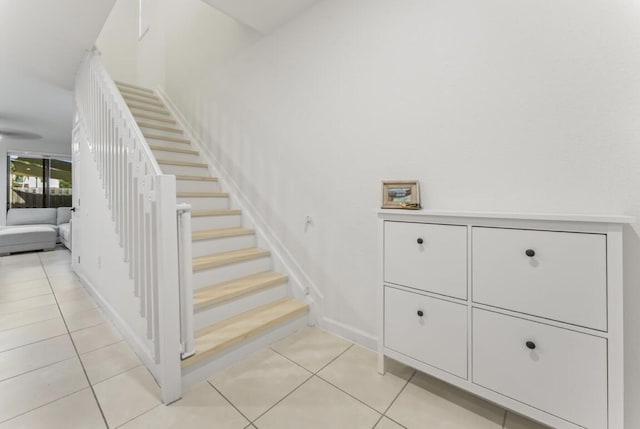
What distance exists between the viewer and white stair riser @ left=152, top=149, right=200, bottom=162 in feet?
10.3

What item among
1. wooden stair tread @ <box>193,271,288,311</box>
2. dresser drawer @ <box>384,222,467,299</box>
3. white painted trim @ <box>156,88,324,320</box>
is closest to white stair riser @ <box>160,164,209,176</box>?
white painted trim @ <box>156,88,324,320</box>

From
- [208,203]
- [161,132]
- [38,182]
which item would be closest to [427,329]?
[208,203]

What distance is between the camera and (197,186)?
298 cm

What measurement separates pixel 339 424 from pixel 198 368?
809 millimetres

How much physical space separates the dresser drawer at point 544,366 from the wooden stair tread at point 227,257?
1.71 metres

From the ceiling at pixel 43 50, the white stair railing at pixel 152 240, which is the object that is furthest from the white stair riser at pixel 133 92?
the white stair railing at pixel 152 240

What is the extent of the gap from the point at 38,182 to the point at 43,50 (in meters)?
5.31

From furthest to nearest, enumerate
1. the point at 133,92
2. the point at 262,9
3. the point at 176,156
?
the point at 133,92 < the point at 176,156 < the point at 262,9

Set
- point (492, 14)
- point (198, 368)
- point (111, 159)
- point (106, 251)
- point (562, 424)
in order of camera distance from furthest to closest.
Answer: point (106, 251) → point (111, 159) → point (198, 368) → point (492, 14) → point (562, 424)

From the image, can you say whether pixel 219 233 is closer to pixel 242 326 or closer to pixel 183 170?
pixel 242 326

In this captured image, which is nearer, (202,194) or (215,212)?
(215,212)

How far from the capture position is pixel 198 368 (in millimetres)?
1535

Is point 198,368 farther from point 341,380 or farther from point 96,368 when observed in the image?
point 341,380

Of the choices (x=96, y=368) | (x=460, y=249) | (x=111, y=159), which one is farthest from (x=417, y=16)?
(x=96, y=368)
